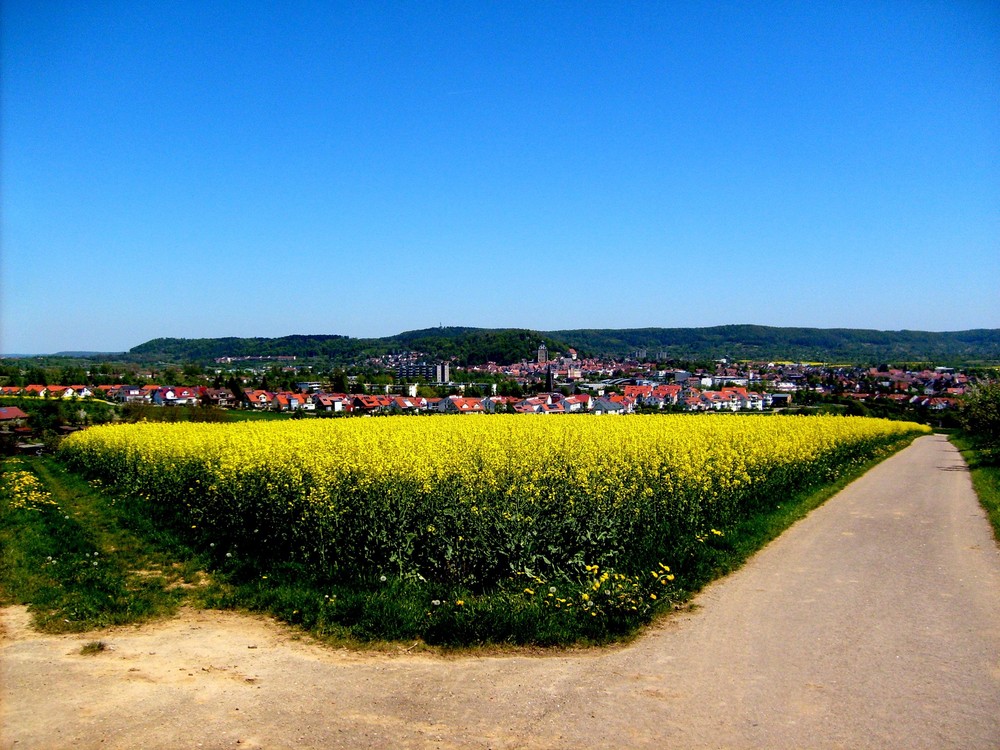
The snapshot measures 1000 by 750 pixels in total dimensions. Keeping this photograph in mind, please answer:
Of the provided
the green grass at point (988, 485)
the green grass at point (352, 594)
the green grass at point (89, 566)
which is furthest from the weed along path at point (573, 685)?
the green grass at point (988, 485)

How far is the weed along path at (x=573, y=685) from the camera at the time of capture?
15.7ft

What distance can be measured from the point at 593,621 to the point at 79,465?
79.3ft

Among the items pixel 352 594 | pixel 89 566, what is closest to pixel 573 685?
pixel 352 594

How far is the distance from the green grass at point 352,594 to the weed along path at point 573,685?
12.4 inches

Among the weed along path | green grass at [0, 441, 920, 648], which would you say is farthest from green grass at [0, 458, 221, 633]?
the weed along path

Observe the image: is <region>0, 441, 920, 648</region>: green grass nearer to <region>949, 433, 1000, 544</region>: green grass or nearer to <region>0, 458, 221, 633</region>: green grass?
<region>0, 458, 221, 633</region>: green grass

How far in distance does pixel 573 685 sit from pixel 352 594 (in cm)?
294

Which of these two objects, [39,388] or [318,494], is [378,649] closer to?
[318,494]

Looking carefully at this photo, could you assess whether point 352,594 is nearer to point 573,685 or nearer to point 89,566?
point 573,685

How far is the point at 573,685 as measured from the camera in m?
5.63

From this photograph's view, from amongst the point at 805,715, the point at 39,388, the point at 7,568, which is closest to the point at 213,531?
the point at 7,568

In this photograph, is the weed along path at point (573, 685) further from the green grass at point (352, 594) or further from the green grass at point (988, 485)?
the green grass at point (988, 485)

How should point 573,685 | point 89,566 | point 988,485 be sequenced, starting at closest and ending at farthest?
point 573,685, point 89,566, point 988,485

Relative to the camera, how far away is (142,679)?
5.77 m
